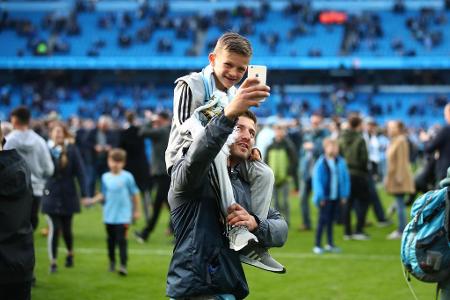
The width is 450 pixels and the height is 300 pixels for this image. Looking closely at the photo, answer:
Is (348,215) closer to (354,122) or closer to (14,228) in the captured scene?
(354,122)

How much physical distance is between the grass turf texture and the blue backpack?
4.28 metres

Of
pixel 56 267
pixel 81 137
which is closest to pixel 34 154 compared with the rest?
pixel 56 267

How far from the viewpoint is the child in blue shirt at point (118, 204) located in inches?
396

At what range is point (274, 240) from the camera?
4.02 meters

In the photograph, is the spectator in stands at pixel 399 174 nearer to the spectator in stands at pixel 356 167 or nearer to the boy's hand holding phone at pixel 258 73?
the spectator in stands at pixel 356 167

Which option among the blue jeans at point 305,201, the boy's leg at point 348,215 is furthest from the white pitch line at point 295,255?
the blue jeans at point 305,201

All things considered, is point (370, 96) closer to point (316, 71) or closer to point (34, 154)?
point (316, 71)

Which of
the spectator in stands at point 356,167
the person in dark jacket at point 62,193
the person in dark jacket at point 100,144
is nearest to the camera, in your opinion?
the person in dark jacket at point 62,193

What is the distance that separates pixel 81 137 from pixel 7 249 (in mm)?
16187

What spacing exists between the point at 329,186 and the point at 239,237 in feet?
29.1

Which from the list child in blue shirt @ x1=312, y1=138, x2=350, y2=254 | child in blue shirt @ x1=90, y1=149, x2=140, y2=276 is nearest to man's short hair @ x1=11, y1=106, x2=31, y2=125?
child in blue shirt @ x1=90, y1=149, x2=140, y2=276

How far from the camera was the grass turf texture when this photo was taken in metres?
9.17

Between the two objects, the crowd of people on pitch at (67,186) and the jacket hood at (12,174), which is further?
the crowd of people on pitch at (67,186)

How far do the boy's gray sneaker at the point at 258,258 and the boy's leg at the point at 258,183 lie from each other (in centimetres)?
16
